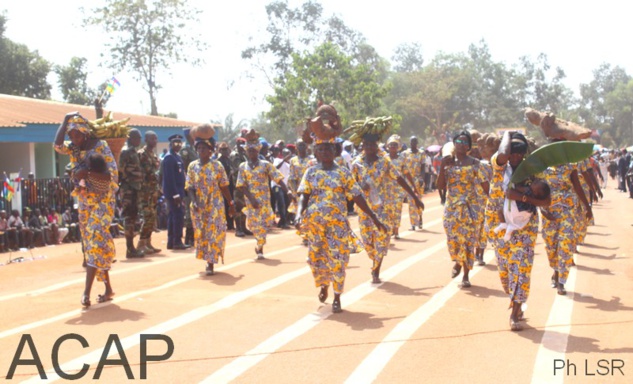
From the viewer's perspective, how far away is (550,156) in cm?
713

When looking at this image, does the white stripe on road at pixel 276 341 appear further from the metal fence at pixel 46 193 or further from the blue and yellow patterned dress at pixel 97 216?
the metal fence at pixel 46 193

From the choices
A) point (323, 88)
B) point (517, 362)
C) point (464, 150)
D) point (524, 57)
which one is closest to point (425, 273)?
point (464, 150)

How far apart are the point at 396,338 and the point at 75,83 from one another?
50.9 metres

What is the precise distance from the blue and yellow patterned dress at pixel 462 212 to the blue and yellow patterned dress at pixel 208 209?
3347 mm

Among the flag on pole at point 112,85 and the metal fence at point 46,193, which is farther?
the metal fence at point 46,193

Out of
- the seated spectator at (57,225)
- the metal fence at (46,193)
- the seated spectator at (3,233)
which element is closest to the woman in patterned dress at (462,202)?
the seated spectator at (3,233)

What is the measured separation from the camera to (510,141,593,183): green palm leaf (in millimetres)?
7086

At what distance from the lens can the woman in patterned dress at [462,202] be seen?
9867 millimetres

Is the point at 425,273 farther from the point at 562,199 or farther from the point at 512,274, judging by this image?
the point at 512,274

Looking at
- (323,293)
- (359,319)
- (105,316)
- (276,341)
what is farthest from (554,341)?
(105,316)

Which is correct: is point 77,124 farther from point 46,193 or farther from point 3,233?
point 46,193

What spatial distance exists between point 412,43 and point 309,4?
4897 centimetres

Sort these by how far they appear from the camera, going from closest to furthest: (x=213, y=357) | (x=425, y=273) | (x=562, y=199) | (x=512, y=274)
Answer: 1. (x=213, y=357)
2. (x=512, y=274)
3. (x=562, y=199)
4. (x=425, y=273)

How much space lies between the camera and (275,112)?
42.3 m
